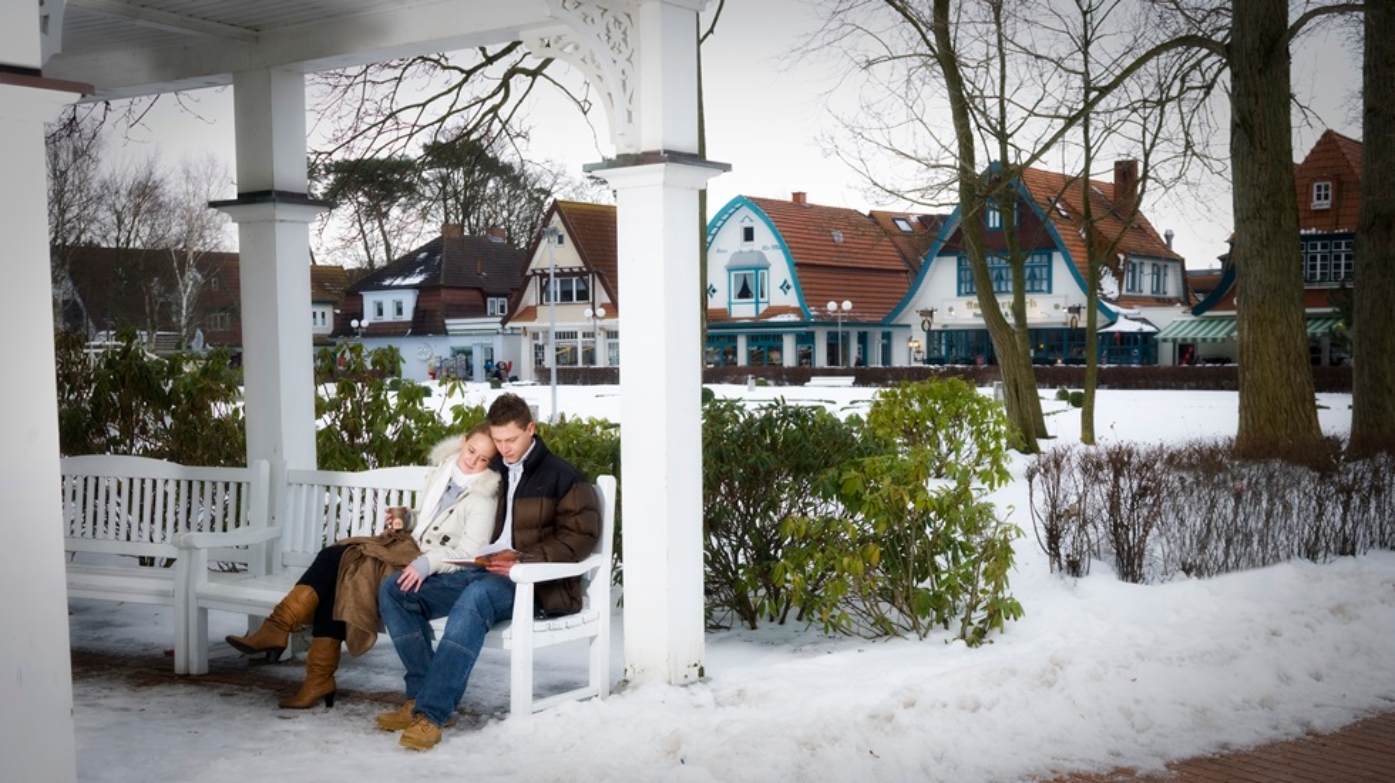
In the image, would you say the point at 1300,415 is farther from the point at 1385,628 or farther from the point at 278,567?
the point at 278,567

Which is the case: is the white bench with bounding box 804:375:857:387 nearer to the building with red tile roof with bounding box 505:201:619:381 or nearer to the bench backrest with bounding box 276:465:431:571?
the building with red tile roof with bounding box 505:201:619:381

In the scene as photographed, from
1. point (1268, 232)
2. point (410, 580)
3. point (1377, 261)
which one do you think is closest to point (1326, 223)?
point (1377, 261)

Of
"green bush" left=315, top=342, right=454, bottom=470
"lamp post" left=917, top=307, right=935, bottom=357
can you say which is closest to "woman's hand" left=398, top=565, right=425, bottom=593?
"green bush" left=315, top=342, right=454, bottom=470

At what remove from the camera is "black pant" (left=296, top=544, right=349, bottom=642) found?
6.04 m

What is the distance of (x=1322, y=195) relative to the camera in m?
39.3

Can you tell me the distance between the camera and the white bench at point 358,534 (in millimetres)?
5684

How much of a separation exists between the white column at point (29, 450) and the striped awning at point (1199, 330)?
43.0 metres

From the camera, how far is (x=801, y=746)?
17.5 feet

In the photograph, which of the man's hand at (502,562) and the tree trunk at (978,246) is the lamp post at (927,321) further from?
the man's hand at (502,562)

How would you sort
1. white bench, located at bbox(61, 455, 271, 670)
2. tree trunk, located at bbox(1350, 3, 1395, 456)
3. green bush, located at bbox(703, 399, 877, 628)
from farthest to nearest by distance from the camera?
tree trunk, located at bbox(1350, 3, 1395, 456) < green bush, located at bbox(703, 399, 877, 628) < white bench, located at bbox(61, 455, 271, 670)

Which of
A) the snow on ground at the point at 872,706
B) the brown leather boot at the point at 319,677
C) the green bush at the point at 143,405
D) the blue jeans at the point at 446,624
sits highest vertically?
the green bush at the point at 143,405

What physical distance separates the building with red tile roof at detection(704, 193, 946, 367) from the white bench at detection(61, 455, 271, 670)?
41.0m

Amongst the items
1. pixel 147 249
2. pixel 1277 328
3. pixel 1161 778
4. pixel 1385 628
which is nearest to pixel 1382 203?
pixel 1277 328

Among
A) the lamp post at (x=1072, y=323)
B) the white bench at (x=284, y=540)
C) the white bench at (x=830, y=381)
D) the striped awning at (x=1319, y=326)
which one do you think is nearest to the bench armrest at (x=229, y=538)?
the white bench at (x=284, y=540)
